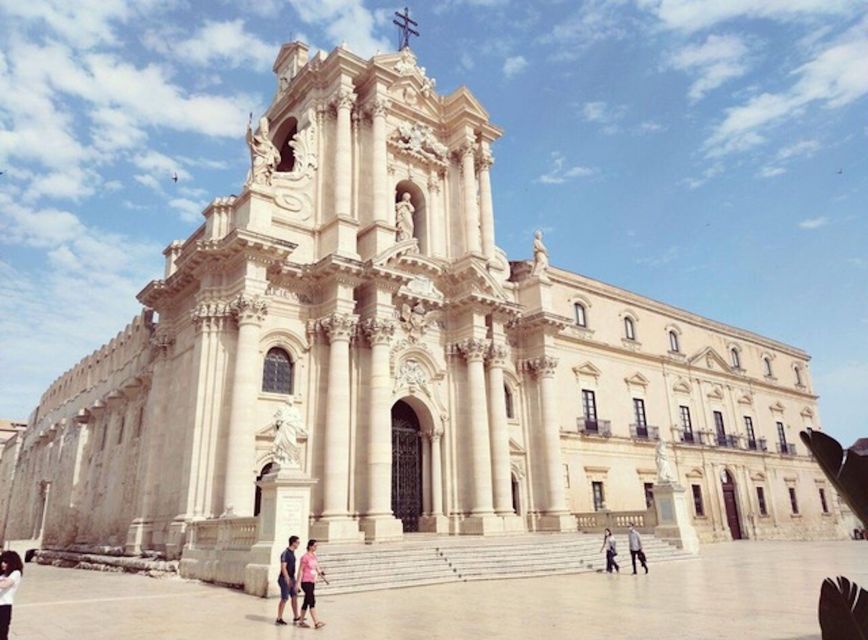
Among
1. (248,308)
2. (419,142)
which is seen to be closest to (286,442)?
(248,308)

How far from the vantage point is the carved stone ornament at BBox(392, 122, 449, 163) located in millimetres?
25594

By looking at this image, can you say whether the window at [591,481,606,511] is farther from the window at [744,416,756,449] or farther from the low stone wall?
the low stone wall

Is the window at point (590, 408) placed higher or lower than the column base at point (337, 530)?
higher

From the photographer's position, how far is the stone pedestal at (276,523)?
12977mm

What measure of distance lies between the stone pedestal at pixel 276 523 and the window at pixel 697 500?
2523 centimetres

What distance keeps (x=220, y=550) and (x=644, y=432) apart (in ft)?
73.3

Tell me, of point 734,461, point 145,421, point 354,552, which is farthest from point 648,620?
point 734,461

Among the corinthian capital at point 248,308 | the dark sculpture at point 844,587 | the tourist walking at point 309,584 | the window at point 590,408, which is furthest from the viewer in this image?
the window at point 590,408

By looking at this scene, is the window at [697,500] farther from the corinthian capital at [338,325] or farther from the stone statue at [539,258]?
the corinthian capital at [338,325]

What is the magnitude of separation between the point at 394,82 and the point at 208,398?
13719mm

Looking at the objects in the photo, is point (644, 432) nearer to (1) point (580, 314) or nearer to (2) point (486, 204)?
(1) point (580, 314)

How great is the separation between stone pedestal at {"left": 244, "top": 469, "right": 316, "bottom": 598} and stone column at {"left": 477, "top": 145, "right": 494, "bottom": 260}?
14.5m

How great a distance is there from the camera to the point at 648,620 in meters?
9.27

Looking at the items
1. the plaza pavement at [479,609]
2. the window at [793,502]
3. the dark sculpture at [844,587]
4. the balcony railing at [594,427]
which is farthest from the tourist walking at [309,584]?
the window at [793,502]
